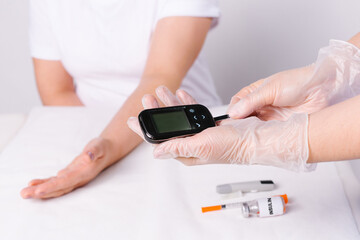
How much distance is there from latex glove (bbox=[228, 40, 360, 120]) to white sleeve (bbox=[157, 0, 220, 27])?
16.3 inches

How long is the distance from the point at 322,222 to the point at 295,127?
189 mm

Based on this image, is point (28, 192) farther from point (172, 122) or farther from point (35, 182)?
point (172, 122)

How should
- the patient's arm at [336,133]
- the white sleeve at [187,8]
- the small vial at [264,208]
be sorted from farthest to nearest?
the white sleeve at [187,8] < the small vial at [264,208] < the patient's arm at [336,133]

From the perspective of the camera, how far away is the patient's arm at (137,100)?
905 millimetres

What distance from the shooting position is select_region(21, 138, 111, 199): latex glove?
0.88 metres

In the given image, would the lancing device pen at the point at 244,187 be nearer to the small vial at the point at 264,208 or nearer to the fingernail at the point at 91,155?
the small vial at the point at 264,208

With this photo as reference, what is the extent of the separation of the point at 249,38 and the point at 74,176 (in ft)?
4.30

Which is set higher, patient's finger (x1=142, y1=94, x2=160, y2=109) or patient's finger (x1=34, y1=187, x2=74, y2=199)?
patient's finger (x1=142, y1=94, x2=160, y2=109)

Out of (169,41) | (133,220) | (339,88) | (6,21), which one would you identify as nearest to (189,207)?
(133,220)

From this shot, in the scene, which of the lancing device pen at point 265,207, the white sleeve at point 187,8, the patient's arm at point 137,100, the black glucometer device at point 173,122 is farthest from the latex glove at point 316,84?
the white sleeve at point 187,8

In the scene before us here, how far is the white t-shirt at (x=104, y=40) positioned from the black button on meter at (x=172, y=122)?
1.54ft

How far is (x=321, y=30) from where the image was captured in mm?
1809

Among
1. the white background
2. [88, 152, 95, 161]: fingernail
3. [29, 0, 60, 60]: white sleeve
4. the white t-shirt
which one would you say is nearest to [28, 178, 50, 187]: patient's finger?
[88, 152, 95, 161]: fingernail

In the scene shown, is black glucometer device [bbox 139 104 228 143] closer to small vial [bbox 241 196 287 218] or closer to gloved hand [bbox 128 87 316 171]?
gloved hand [bbox 128 87 316 171]
